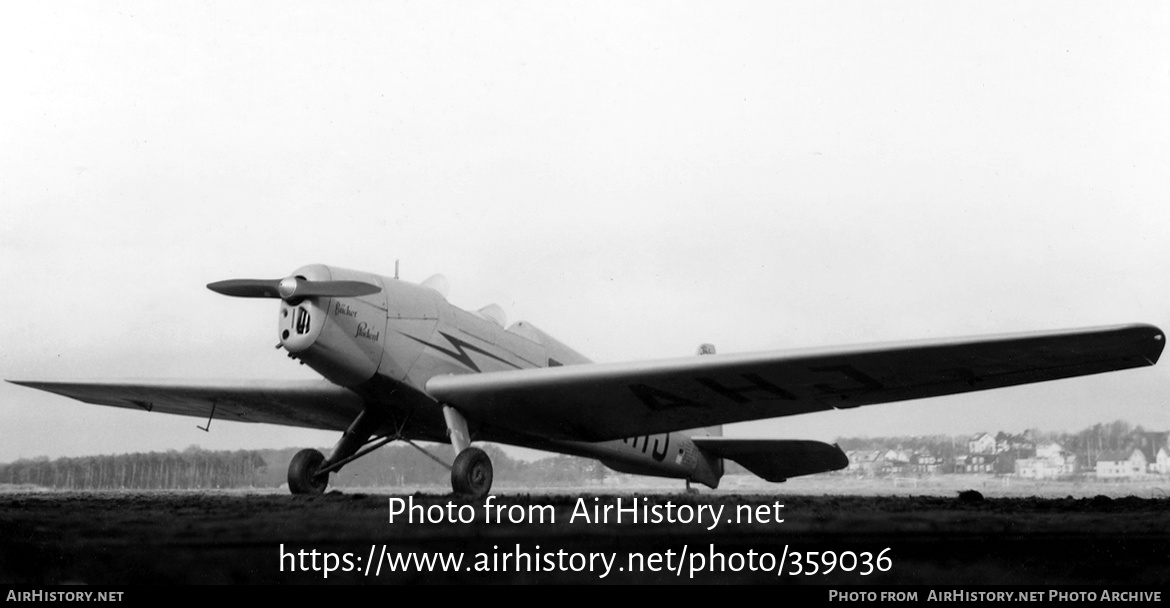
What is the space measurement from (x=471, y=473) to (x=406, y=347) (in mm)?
1604

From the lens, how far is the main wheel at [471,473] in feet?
25.8

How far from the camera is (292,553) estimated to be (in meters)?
3.00

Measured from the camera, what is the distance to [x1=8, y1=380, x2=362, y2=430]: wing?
10.2 meters

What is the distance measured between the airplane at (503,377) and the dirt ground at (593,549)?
2.46m

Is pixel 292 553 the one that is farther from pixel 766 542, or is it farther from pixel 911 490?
pixel 911 490

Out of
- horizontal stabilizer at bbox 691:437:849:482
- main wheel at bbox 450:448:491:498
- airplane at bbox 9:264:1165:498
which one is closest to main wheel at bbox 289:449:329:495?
airplane at bbox 9:264:1165:498

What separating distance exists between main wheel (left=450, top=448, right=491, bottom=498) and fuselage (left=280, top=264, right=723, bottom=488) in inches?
44.1

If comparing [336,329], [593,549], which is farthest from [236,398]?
[593,549]

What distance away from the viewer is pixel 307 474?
913cm

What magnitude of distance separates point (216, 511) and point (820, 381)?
16.8 feet

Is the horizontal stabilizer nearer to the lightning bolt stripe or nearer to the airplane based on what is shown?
the airplane

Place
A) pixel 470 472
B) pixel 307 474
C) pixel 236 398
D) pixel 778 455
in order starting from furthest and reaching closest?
pixel 778 455 → pixel 236 398 → pixel 307 474 → pixel 470 472

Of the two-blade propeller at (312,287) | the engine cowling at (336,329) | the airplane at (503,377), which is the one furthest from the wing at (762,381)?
the two-blade propeller at (312,287)

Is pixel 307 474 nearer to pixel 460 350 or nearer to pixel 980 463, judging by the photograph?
pixel 460 350
